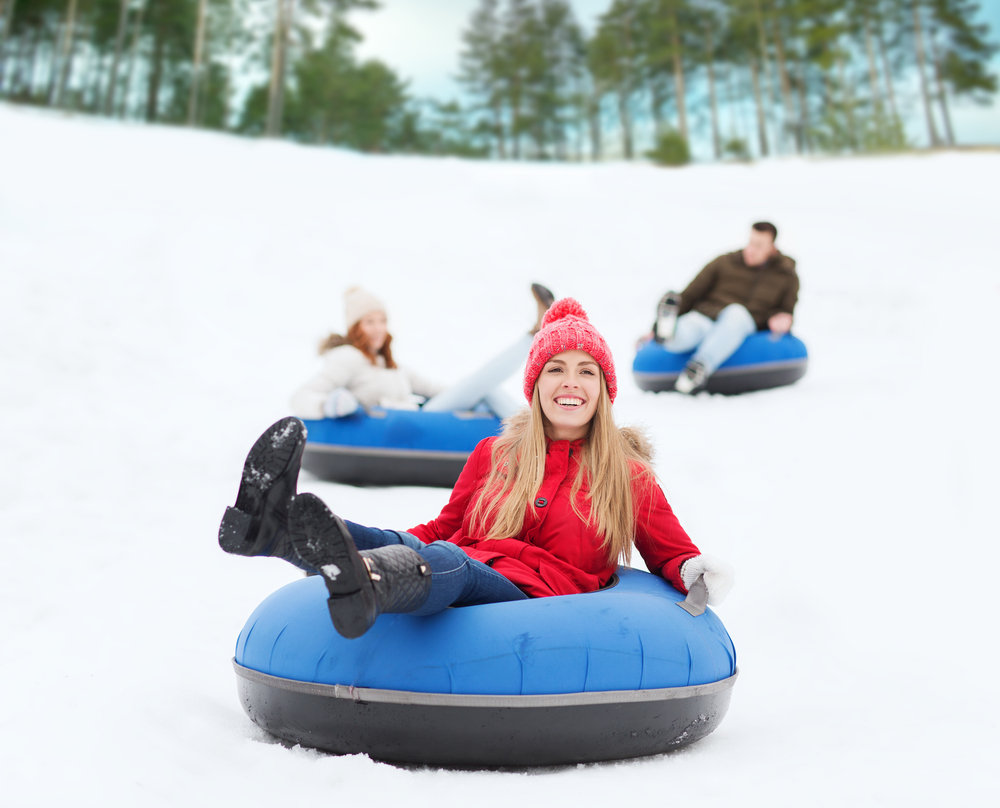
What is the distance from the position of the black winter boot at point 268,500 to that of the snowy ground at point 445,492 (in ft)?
1.44

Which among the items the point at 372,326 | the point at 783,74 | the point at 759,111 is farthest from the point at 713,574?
the point at 783,74

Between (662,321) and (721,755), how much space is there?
4.10 metres

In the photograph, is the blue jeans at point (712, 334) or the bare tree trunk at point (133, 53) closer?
the blue jeans at point (712, 334)

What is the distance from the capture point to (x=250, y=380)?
23.1 ft

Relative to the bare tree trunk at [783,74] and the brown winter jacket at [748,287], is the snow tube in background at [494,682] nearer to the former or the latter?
the brown winter jacket at [748,287]

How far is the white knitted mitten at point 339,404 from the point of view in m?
4.14

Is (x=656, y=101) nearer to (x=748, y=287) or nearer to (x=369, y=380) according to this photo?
(x=748, y=287)

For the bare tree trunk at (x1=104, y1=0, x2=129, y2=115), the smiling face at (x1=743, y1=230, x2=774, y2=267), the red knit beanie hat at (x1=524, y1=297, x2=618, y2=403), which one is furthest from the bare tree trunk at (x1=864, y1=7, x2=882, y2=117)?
the red knit beanie hat at (x1=524, y1=297, x2=618, y2=403)

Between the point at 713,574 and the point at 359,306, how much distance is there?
116 inches

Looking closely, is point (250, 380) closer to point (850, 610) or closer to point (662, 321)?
point (662, 321)

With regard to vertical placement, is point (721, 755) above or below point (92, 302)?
below

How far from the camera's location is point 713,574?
1985 mm

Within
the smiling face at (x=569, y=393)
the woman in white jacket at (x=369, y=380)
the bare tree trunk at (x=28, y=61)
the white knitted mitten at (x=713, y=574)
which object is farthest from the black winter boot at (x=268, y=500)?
the bare tree trunk at (x=28, y=61)

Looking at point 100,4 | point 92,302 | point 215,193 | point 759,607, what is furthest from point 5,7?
point 759,607
